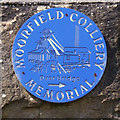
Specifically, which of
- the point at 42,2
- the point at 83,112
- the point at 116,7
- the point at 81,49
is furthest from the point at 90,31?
the point at 83,112

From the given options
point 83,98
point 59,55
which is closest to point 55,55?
point 59,55

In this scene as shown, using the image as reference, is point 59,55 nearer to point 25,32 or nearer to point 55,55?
point 55,55

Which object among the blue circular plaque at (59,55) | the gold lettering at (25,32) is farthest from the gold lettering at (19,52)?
the gold lettering at (25,32)

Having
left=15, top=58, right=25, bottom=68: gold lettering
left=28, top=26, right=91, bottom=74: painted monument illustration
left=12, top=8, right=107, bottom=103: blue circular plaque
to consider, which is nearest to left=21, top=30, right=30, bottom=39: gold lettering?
left=12, top=8, right=107, bottom=103: blue circular plaque

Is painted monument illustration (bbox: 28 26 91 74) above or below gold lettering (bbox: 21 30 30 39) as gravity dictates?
below

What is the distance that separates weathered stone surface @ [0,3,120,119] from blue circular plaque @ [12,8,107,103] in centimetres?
7

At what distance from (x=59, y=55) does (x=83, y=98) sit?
0.48 meters

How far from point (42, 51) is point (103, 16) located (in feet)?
2.31

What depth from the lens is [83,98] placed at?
2.86m

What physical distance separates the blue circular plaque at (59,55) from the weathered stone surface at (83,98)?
7 cm

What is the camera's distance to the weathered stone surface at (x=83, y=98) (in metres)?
2.86

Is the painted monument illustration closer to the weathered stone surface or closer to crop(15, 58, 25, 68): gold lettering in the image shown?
crop(15, 58, 25, 68): gold lettering

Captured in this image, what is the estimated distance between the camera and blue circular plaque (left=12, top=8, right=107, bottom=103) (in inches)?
112

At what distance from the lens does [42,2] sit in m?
2.95
